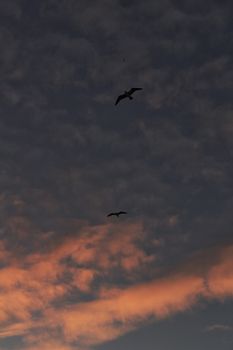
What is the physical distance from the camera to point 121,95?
140 m

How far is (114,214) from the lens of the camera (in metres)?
154

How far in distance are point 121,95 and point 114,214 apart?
2971 cm

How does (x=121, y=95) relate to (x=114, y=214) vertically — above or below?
above

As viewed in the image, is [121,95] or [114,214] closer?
[121,95]
